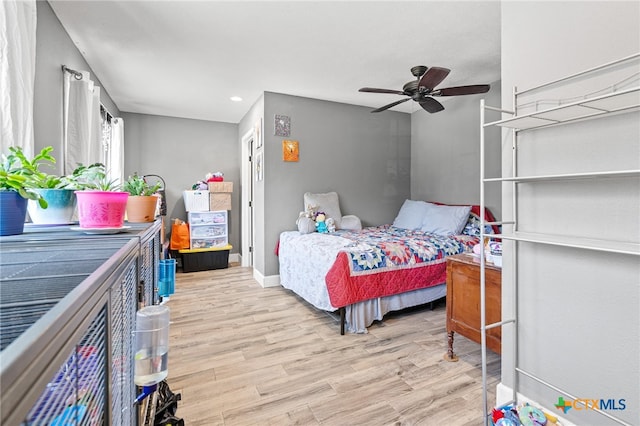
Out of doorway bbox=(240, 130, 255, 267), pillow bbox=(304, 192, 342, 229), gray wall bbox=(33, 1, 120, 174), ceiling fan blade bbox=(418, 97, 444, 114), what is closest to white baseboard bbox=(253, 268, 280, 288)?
pillow bbox=(304, 192, 342, 229)

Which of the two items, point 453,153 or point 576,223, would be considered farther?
point 453,153

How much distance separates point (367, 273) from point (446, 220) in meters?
1.61

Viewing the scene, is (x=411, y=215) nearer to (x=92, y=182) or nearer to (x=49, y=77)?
(x=92, y=182)

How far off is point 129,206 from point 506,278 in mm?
2007

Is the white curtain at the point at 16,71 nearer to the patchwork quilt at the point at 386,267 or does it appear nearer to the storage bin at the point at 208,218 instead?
the patchwork quilt at the point at 386,267

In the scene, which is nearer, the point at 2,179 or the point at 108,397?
the point at 108,397

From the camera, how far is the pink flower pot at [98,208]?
1.00 meters

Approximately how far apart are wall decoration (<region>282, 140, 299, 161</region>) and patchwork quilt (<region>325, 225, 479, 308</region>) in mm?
1535

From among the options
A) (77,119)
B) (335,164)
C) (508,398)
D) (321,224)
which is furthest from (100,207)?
(335,164)

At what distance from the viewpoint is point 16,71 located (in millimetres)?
1520

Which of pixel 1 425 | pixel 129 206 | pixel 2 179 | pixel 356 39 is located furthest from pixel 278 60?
pixel 1 425

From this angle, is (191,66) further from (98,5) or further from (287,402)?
(287,402)

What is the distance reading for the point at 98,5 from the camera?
6.79 ft

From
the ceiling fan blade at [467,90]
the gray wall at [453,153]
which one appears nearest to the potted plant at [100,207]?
the ceiling fan blade at [467,90]
